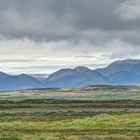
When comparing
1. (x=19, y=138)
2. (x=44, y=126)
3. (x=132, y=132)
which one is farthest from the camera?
(x=44, y=126)

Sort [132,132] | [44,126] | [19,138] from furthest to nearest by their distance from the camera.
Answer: [44,126], [132,132], [19,138]

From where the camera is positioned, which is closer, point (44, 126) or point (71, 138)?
point (71, 138)

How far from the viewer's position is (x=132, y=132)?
2119 inches

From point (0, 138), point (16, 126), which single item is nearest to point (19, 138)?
point (0, 138)

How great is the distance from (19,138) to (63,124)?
854 inches

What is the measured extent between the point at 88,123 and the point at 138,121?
8.05 metres

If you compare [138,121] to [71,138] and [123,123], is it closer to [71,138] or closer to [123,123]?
[123,123]

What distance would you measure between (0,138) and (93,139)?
34.3ft

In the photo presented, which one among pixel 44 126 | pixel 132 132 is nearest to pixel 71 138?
pixel 132 132

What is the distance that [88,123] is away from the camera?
66.8 m

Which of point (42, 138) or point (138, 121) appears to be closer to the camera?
point (42, 138)

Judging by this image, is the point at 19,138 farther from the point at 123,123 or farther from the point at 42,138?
the point at 123,123

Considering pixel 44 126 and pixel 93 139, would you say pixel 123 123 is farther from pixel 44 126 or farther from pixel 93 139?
pixel 93 139

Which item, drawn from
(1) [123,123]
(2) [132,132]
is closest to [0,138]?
(2) [132,132]
